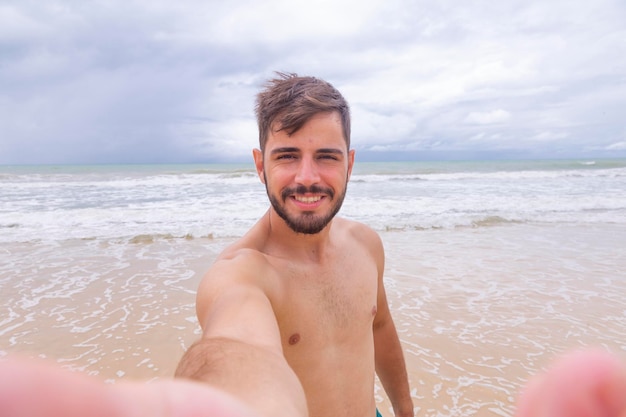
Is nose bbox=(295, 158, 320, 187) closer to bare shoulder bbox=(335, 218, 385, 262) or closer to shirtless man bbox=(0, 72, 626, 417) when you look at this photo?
shirtless man bbox=(0, 72, 626, 417)

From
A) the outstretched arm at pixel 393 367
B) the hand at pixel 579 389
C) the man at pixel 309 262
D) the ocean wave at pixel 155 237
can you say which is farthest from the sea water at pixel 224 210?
the hand at pixel 579 389

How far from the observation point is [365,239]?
2252 mm

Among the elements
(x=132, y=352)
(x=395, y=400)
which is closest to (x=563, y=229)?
(x=395, y=400)

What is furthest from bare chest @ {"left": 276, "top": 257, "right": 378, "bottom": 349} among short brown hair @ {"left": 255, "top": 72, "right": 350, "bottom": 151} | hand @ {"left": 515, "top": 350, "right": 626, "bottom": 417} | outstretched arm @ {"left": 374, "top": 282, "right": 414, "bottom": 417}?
hand @ {"left": 515, "top": 350, "right": 626, "bottom": 417}

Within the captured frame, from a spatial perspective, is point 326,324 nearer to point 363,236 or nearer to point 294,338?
point 294,338

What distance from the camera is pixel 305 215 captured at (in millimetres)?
1806

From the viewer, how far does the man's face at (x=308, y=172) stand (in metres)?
1.75

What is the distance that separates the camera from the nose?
5.69 feet

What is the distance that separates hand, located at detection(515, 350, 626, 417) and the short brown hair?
1427mm

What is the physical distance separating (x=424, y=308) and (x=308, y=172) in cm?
316

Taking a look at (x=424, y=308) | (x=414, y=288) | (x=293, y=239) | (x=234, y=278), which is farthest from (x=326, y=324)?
(x=414, y=288)

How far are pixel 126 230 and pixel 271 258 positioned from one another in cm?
761

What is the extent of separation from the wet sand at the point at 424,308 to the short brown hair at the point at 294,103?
6.62 feet

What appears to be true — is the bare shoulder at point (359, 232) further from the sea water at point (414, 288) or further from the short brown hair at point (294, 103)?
the sea water at point (414, 288)
